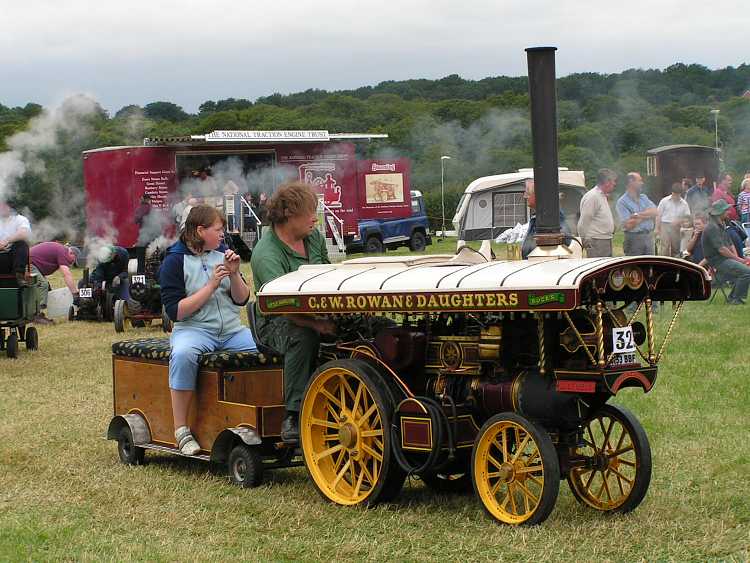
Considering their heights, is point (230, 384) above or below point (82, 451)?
above

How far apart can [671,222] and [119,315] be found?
27.8ft

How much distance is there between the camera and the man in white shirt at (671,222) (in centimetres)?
1878

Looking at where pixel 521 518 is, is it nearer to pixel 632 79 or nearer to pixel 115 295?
pixel 115 295

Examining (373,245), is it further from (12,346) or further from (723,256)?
(12,346)

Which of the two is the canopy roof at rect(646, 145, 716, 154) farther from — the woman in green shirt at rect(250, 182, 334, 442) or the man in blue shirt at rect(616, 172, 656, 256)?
the woman in green shirt at rect(250, 182, 334, 442)

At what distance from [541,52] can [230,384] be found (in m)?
2.46

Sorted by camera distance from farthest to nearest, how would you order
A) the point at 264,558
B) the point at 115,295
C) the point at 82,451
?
the point at 115,295, the point at 82,451, the point at 264,558

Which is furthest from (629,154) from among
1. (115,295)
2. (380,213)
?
(115,295)

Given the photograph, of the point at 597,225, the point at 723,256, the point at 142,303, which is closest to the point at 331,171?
the point at 142,303

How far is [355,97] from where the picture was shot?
49.9 m

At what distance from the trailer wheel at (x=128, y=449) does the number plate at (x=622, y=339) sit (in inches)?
128

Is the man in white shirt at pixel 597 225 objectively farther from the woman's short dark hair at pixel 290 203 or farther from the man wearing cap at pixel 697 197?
the man wearing cap at pixel 697 197

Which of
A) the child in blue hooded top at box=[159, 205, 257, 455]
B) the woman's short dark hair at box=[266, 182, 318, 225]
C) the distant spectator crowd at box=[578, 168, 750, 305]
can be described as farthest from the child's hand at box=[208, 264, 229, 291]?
the distant spectator crowd at box=[578, 168, 750, 305]

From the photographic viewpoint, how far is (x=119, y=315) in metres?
15.8
